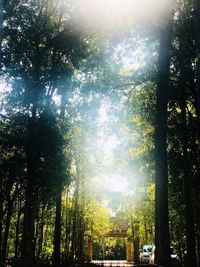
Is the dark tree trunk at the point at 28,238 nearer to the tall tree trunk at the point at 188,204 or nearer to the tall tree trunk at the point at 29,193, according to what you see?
the tall tree trunk at the point at 29,193

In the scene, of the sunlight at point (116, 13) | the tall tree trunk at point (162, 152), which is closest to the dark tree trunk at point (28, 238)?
the tall tree trunk at point (162, 152)

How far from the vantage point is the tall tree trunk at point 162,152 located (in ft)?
49.5

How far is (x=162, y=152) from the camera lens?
16.0 m

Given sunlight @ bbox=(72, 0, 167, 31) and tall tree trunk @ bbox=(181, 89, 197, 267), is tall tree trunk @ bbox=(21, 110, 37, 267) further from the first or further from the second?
tall tree trunk @ bbox=(181, 89, 197, 267)

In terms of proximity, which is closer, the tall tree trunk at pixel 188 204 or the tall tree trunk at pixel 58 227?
the tall tree trunk at pixel 188 204

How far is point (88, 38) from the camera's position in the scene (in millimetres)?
18156

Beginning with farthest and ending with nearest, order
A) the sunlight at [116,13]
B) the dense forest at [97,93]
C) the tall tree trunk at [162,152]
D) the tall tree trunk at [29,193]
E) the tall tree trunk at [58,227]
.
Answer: the tall tree trunk at [58,227]
the tall tree trunk at [29,193]
the dense forest at [97,93]
the sunlight at [116,13]
the tall tree trunk at [162,152]

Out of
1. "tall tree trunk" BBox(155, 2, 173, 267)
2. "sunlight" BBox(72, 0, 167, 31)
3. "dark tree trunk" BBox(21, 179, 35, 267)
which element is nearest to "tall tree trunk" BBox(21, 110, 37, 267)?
"dark tree trunk" BBox(21, 179, 35, 267)

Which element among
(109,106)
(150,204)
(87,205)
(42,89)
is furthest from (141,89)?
(87,205)

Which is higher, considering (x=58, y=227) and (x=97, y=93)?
(x=97, y=93)

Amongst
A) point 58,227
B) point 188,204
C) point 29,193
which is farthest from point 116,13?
point 58,227

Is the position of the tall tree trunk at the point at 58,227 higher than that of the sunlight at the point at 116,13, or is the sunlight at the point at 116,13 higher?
the sunlight at the point at 116,13

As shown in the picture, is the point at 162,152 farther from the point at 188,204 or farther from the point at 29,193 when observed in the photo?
the point at 29,193

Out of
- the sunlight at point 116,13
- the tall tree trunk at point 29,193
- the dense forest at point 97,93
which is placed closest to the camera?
the sunlight at point 116,13
